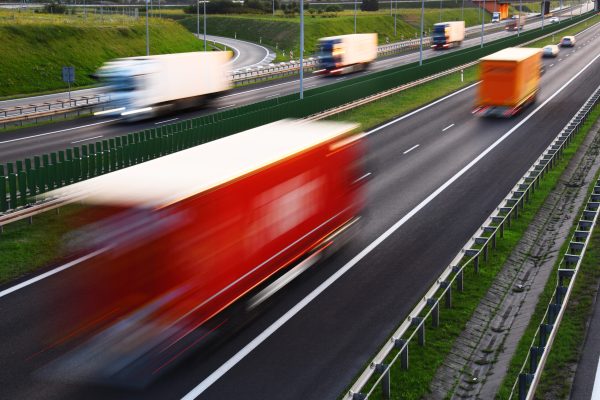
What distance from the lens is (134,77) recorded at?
42.3 metres

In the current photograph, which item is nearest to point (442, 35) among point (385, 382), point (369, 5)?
point (369, 5)

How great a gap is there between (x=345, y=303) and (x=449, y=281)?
8.28 ft

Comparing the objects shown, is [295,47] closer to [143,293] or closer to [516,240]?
[516,240]

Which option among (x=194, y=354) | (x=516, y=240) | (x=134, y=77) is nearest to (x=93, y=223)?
(x=194, y=354)

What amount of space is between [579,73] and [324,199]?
5408cm

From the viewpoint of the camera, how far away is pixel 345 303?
1730cm

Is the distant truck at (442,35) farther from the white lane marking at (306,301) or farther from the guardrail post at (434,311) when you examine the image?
the guardrail post at (434,311)

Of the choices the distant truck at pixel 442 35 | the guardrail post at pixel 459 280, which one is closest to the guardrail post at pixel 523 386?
the guardrail post at pixel 459 280

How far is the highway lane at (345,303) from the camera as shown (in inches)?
535

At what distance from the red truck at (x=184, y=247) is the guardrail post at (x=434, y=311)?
3.17m

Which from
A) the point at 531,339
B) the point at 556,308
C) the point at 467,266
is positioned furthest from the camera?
the point at 467,266

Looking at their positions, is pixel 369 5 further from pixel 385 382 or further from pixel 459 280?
pixel 385 382

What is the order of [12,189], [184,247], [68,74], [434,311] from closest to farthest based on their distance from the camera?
1. [184,247]
2. [434,311]
3. [12,189]
4. [68,74]

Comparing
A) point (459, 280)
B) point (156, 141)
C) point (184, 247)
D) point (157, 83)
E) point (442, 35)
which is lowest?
point (459, 280)
